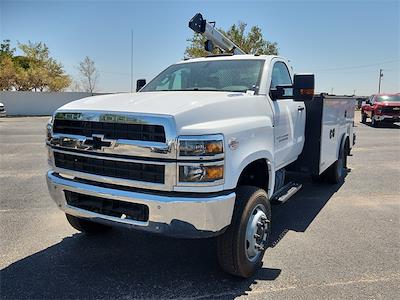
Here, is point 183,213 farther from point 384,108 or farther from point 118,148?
point 384,108

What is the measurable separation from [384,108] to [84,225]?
21334 millimetres

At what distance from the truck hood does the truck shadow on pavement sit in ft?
5.01

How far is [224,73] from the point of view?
4.47 m

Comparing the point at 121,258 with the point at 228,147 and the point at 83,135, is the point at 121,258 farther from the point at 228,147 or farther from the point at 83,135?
the point at 228,147

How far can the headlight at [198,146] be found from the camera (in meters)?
2.86

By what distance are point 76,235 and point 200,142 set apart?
2.41 meters

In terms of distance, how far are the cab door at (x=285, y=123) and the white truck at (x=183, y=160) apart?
0.04 meters

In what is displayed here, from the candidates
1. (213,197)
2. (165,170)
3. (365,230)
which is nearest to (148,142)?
(165,170)

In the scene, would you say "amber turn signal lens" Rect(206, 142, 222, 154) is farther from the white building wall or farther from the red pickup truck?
the white building wall

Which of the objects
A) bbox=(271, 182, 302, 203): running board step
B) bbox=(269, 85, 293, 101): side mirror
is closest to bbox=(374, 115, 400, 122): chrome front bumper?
bbox=(271, 182, 302, 203): running board step

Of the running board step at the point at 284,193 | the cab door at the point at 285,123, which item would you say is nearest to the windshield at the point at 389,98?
the cab door at the point at 285,123

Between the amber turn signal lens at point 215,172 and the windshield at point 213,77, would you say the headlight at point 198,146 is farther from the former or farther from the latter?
the windshield at point 213,77

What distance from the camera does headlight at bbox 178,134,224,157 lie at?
2857 millimetres

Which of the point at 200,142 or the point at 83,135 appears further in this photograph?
the point at 83,135
